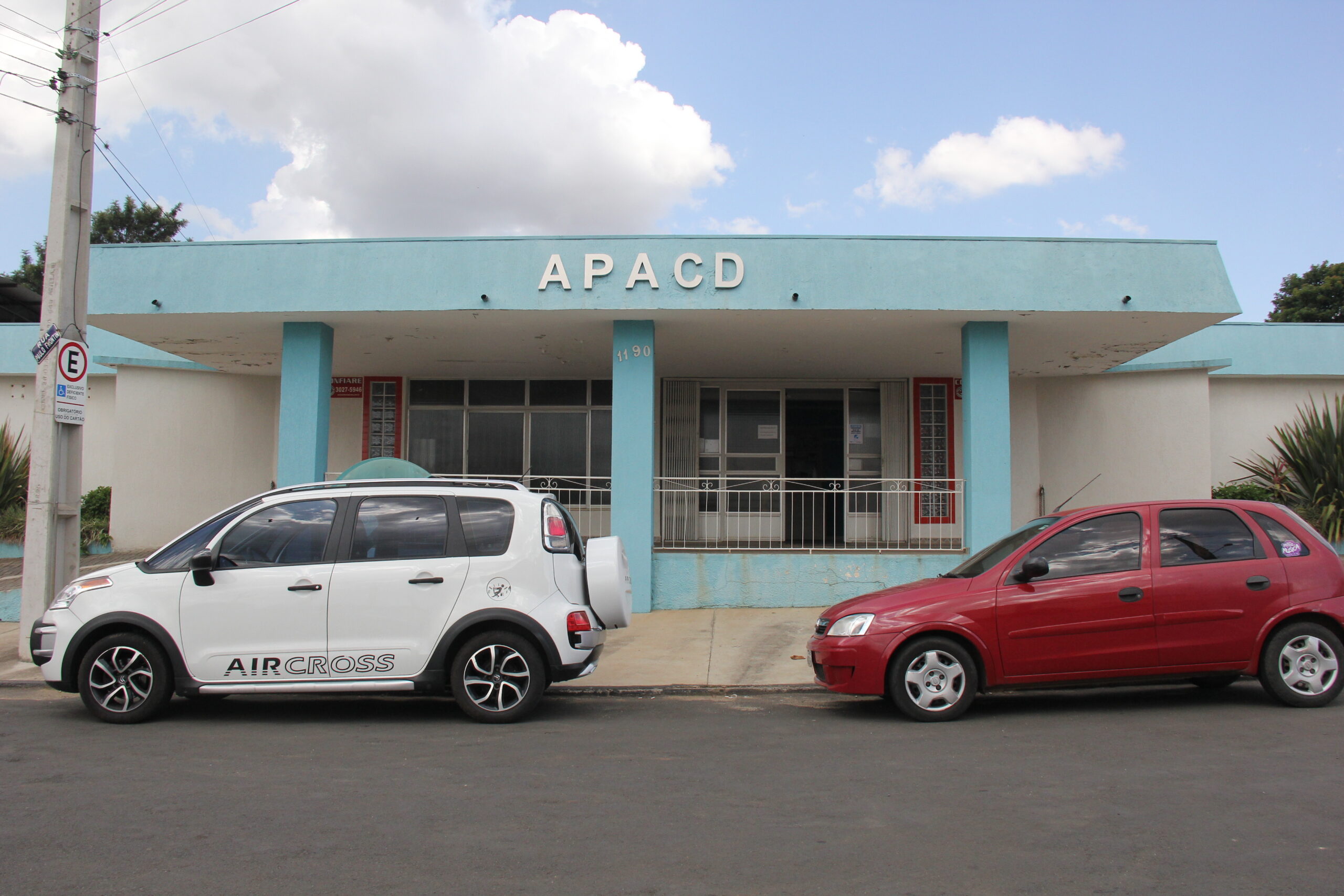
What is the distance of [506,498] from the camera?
6.59 metres

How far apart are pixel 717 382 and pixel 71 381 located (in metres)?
8.60

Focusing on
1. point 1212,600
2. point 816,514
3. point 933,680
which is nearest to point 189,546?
point 933,680

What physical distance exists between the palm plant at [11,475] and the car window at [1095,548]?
44.1 feet

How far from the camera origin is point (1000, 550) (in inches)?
272

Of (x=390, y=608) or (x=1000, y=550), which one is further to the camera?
(x=1000, y=550)

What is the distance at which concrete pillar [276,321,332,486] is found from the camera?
1088 centimetres

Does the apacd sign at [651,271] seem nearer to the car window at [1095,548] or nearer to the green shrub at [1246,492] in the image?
the car window at [1095,548]

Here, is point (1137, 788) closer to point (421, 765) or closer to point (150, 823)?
point (421, 765)

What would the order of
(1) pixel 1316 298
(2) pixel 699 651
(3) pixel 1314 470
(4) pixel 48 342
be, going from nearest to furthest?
(4) pixel 48 342 → (2) pixel 699 651 → (3) pixel 1314 470 → (1) pixel 1316 298

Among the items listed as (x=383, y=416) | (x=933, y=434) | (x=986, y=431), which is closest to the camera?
(x=986, y=431)

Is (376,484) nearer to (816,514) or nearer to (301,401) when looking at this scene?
(301,401)

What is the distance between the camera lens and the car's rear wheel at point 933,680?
6270mm

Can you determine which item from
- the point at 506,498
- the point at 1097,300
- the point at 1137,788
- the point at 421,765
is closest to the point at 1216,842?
the point at 1137,788

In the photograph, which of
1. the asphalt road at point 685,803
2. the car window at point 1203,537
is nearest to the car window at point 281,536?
the asphalt road at point 685,803
